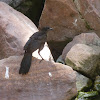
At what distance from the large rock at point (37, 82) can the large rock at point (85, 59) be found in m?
0.93

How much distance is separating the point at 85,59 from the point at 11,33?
1.69m

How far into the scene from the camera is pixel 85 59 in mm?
5301

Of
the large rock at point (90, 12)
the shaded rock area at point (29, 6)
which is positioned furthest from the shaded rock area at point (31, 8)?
the large rock at point (90, 12)

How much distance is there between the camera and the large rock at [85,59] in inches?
209

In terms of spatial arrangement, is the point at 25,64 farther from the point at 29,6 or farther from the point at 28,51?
the point at 29,6

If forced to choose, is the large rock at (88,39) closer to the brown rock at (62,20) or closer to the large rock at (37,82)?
the brown rock at (62,20)

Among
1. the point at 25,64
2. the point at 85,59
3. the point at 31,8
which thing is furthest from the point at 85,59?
the point at 31,8

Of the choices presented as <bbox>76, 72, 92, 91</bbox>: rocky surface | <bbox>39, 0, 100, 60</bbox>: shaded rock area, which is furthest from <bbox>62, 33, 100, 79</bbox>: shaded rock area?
<bbox>39, 0, 100, 60</bbox>: shaded rock area

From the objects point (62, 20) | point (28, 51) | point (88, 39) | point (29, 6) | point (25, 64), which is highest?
point (28, 51)

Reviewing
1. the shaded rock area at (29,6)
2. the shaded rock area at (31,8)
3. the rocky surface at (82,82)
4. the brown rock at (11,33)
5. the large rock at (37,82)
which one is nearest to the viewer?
the large rock at (37,82)

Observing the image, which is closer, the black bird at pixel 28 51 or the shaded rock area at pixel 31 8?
the black bird at pixel 28 51

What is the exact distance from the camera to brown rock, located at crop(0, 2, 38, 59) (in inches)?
196

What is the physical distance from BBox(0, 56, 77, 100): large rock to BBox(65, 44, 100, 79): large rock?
3.04ft

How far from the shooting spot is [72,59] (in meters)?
5.36
